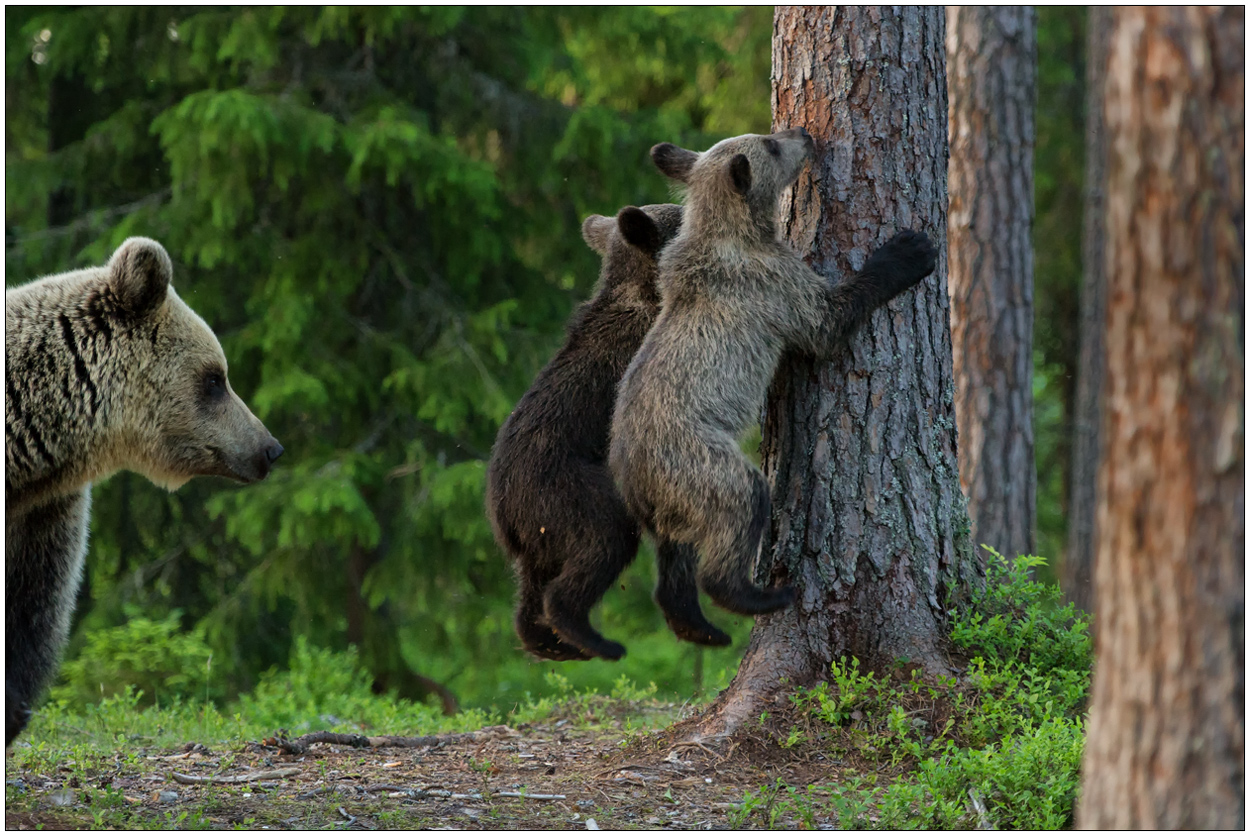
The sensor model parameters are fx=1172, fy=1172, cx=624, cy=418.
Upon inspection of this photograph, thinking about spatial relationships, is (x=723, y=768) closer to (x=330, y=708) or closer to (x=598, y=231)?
(x=598, y=231)

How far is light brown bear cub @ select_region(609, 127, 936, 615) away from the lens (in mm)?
5082

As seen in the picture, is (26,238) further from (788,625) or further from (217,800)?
(788,625)

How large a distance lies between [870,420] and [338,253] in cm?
720

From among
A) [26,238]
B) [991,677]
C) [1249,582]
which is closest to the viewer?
[1249,582]

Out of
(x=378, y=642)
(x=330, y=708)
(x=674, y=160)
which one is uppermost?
(x=674, y=160)

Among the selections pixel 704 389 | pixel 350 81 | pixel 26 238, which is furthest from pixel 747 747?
pixel 26 238

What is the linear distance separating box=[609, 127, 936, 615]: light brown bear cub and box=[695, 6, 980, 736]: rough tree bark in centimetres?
18

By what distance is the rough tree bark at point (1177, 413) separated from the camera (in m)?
2.79

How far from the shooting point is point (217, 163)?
10.2 m

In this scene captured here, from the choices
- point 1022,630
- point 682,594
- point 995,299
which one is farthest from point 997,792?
point 995,299

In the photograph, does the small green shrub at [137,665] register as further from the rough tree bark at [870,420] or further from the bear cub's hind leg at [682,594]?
the rough tree bark at [870,420]

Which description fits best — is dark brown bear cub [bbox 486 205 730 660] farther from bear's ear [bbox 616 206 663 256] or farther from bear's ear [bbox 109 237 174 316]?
bear's ear [bbox 109 237 174 316]

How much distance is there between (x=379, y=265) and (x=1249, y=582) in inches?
375

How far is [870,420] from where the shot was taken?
535 cm
